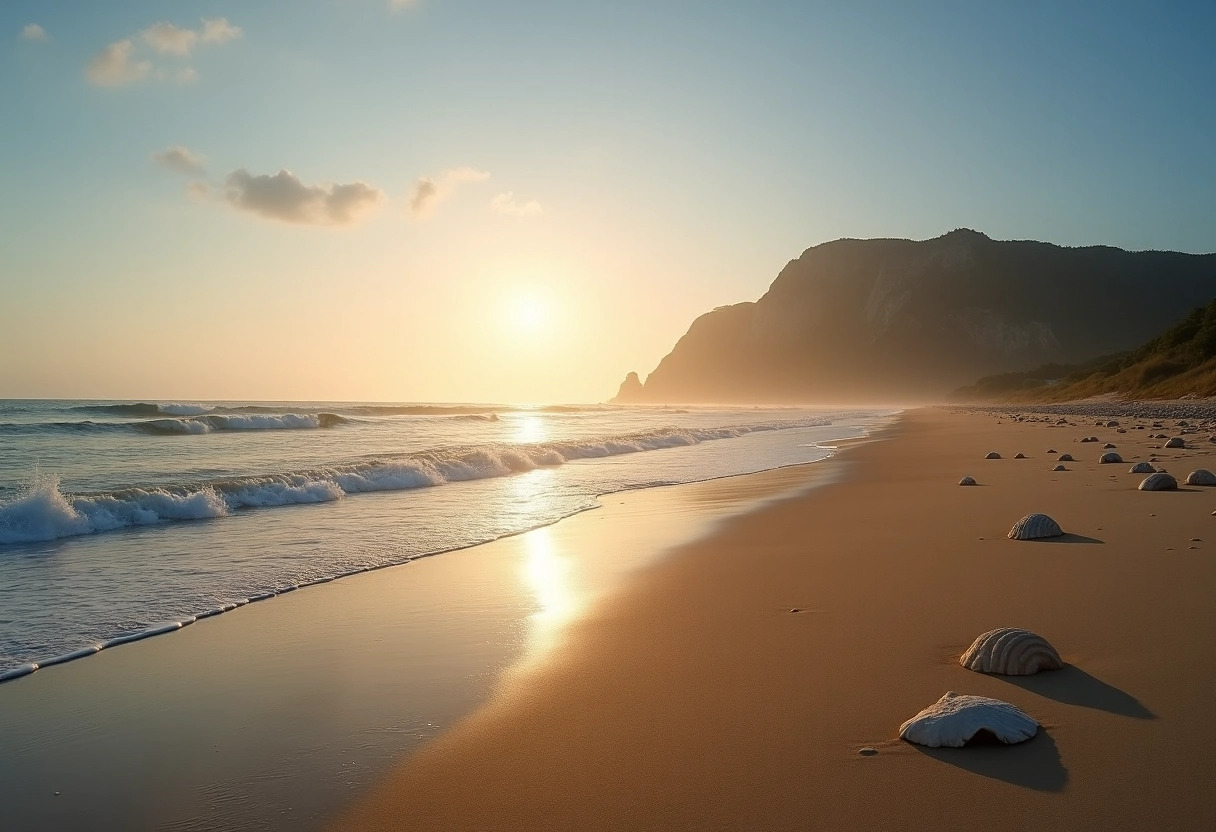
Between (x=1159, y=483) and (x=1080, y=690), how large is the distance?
339 inches

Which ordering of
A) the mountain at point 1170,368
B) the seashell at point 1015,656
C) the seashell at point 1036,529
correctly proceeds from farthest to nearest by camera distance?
the mountain at point 1170,368 < the seashell at point 1036,529 < the seashell at point 1015,656

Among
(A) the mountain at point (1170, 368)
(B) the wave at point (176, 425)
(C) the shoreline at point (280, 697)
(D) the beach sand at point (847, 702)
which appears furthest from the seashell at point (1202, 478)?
(A) the mountain at point (1170, 368)

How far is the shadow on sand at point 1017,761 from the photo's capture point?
9.71ft

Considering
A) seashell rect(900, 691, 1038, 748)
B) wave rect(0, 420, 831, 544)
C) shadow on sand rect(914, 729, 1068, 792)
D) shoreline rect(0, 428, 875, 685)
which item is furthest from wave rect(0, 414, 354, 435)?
shadow on sand rect(914, 729, 1068, 792)

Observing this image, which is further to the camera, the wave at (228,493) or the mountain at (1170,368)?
the mountain at (1170,368)

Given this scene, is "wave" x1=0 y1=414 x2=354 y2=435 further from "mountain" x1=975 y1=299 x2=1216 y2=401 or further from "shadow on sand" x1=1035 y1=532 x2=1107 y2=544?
"mountain" x1=975 y1=299 x2=1216 y2=401

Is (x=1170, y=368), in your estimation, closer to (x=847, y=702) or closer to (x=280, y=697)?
(x=847, y=702)

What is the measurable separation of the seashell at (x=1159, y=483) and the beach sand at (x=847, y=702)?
296cm

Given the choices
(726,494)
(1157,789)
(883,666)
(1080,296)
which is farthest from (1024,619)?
(1080,296)

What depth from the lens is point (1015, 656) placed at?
409 cm

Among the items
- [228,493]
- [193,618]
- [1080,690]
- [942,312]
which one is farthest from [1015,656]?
[942,312]

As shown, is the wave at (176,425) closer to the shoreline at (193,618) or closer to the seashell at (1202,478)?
the shoreline at (193,618)

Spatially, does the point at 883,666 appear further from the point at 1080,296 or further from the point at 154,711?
the point at 1080,296

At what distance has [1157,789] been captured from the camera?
2.83 meters
